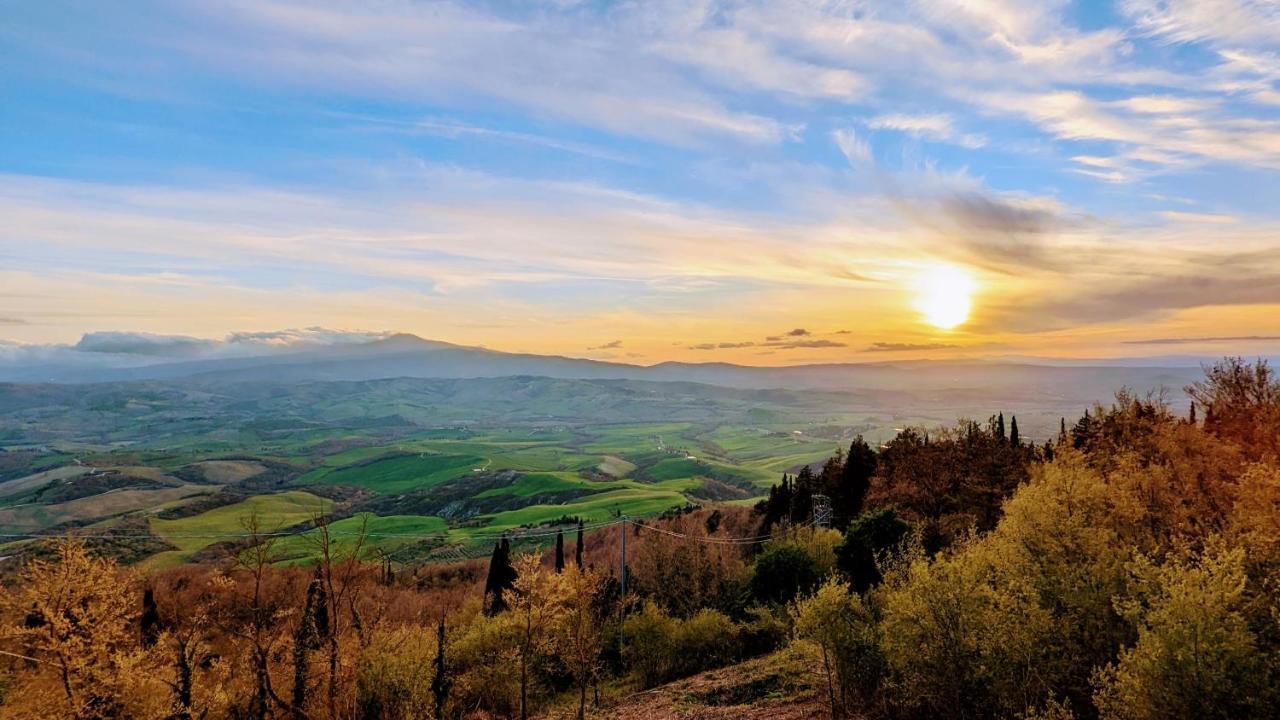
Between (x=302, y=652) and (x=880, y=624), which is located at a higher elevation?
(x=880, y=624)

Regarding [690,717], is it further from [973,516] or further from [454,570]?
[454,570]

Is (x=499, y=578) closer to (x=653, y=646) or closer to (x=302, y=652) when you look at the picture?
(x=653, y=646)

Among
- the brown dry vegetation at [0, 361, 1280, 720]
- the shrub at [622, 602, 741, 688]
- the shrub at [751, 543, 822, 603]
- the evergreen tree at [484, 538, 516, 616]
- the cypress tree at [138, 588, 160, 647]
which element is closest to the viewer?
the brown dry vegetation at [0, 361, 1280, 720]

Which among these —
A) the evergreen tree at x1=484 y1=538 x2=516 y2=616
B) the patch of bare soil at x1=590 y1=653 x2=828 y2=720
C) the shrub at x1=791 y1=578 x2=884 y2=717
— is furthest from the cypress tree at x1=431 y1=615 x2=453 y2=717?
the evergreen tree at x1=484 y1=538 x2=516 y2=616

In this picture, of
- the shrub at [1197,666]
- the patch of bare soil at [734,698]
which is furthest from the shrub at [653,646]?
the shrub at [1197,666]

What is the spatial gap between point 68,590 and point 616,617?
5200 cm

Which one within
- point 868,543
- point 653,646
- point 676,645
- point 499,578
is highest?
point 868,543

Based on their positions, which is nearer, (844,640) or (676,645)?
(844,640)

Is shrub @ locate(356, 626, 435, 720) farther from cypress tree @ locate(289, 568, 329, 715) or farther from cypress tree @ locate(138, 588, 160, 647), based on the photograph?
cypress tree @ locate(138, 588, 160, 647)

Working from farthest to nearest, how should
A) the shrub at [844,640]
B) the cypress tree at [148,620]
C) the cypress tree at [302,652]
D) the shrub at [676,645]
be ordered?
the cypress tree at [148,620]
the shrub at [676,645]
the cypress tree at [302,652]
the shrub at [844,640]

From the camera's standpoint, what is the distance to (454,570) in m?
129

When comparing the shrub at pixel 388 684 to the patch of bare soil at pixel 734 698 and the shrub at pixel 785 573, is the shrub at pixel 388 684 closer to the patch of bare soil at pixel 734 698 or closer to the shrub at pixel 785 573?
the patch of bare soil at pixel 734 698

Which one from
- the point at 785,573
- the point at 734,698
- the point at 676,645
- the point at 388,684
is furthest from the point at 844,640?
the point at 388,684

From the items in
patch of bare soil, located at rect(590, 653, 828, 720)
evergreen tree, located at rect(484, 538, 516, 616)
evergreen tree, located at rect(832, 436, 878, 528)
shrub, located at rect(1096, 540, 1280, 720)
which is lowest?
evergreen tree, located at rect(484, 538, 516, 616)
